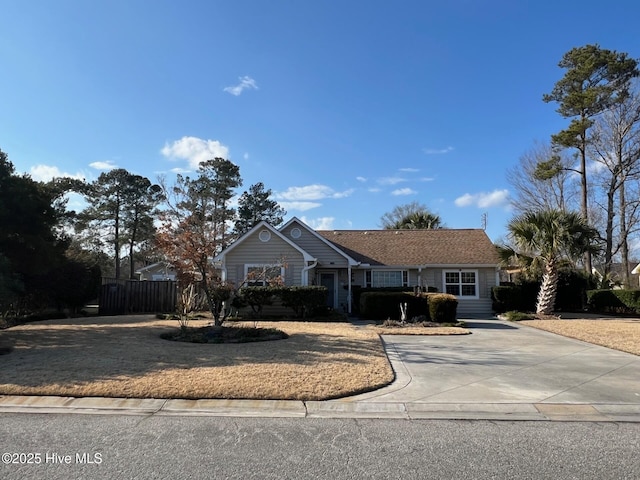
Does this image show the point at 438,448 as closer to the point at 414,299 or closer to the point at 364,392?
the point at 364,392

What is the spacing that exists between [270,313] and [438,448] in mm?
15226

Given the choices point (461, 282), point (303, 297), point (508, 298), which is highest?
point (461, 282)

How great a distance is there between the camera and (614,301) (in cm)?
2302

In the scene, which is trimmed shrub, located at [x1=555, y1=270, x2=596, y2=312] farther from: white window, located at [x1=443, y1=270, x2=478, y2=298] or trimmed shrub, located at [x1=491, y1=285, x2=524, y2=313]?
white window, located at [x1=443, y1=270, x2=478, y2=298]

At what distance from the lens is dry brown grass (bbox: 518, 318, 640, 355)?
11.8 meters

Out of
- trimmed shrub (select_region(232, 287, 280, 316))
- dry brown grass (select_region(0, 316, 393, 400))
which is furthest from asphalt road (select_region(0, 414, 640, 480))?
trimmed shrub (select_region(232, 287, 280, 316))

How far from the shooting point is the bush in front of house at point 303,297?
60.5 feet

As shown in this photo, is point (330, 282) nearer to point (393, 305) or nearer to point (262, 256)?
point (262, 256)

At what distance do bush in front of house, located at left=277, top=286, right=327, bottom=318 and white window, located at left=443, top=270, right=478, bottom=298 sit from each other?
8.28m

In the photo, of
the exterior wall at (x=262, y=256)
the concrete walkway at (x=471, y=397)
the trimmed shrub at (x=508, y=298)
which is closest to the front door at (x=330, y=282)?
the exterior wall at (x=262, y=256)

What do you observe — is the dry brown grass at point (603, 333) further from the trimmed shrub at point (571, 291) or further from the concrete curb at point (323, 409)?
the trimmed shrub at point (571, 291)

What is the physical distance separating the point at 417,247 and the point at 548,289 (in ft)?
23.2

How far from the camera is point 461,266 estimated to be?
23.3 metres

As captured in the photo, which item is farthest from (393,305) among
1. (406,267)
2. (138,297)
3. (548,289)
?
(138,297)
